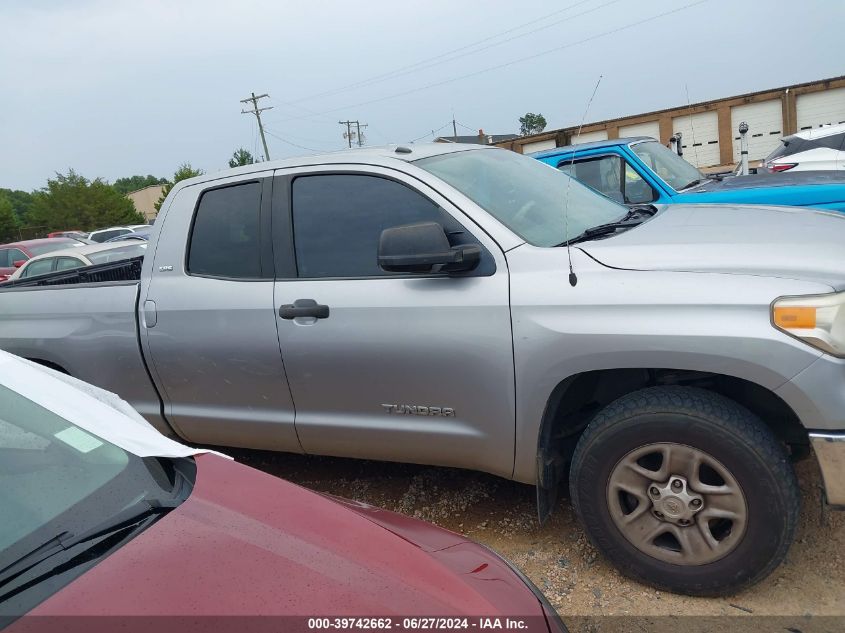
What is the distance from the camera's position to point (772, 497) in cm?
231

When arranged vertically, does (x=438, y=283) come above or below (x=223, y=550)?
above

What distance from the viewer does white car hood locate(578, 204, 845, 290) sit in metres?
2.37

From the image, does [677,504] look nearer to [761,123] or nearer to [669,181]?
[669,181]

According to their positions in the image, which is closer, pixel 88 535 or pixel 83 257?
pixel 88 535

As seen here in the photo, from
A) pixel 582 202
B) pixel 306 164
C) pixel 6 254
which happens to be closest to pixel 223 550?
pixel 306 164

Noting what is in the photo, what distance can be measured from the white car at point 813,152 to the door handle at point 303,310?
23.1 feet

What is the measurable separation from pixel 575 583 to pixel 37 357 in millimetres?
3437

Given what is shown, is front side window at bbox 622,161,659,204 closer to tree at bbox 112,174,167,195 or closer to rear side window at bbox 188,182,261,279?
rear side window at bbox 188,182,261,279

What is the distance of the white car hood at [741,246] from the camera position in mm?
2367

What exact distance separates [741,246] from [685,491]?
3.08 ft

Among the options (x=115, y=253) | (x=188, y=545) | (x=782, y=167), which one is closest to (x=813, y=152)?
Result: (x=782, y=167)

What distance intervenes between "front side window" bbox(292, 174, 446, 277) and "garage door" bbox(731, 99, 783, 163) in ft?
62.7

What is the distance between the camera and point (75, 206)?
49.6 metres

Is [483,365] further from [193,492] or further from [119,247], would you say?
[119,247]
